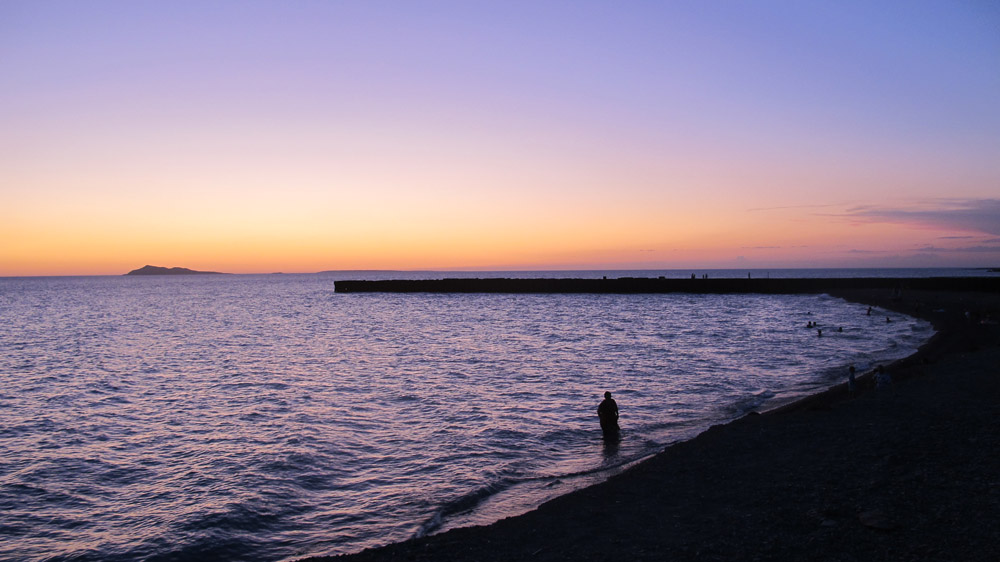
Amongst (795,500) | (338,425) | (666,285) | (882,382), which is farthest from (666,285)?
(795,500)

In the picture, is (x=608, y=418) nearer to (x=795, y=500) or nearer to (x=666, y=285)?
(x=795, y=500)

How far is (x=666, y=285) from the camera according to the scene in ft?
366

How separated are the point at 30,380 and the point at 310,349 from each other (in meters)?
15.0

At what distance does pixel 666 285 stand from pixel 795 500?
105 metres

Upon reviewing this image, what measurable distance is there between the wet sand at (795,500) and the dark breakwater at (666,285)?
84124 mm

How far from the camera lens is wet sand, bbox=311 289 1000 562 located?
7.97 m

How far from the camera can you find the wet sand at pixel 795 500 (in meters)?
7.97

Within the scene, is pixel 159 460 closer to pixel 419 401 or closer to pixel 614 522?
pixel 419 401

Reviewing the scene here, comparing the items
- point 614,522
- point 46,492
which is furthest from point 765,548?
point 46,492

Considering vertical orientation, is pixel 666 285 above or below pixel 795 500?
above

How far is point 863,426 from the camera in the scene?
14.0 m

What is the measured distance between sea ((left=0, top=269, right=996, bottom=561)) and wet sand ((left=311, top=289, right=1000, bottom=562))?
164cm

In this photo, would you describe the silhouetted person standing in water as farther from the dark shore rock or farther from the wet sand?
the dark shore rock

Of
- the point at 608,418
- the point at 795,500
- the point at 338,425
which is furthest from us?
the point at 338,425
